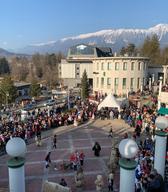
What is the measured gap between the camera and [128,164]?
358 inches

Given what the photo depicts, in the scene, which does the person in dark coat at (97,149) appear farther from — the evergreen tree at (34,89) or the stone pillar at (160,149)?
the evergreen tree at (34,89)

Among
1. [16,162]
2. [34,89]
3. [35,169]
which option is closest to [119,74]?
[34,89]

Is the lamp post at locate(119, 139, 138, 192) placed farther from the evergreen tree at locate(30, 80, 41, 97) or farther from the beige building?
the evergreen tree at locate(30, 80, 41, 97)

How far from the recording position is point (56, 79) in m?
95.4

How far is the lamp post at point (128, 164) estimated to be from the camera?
904 centimetres

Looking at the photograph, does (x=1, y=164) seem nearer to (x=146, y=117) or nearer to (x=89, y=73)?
(x=146, y=117)

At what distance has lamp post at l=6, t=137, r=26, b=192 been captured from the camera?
29.8ft

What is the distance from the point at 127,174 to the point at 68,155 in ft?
33.8

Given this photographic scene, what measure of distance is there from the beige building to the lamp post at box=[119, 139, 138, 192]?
39.8 metres

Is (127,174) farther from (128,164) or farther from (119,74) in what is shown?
(119,74)

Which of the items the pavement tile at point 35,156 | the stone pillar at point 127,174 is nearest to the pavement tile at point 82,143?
the pavement tile at point 35,156

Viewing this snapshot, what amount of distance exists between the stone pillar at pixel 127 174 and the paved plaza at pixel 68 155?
498cm

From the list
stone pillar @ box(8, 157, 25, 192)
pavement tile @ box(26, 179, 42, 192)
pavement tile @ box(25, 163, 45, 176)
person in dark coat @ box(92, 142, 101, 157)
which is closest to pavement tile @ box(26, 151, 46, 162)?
pavement tile @ box(25, 163, 45, 176)

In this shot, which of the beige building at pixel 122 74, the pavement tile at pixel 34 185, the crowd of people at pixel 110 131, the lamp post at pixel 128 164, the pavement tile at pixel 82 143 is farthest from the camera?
the beige building at pixel 122 74
